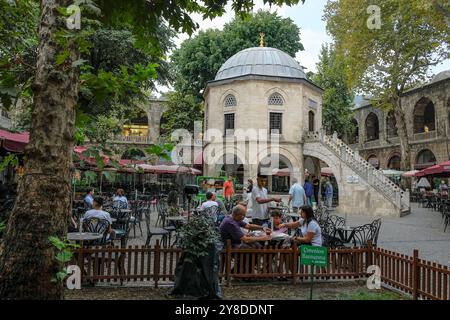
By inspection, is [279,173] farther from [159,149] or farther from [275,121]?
[159,149]

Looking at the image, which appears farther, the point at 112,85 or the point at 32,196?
the point at 112,85

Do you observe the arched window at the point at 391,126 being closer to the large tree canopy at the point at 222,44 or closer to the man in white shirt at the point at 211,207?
the large tree canopy at the point at 222,44

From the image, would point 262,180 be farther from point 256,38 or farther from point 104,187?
point 256,38

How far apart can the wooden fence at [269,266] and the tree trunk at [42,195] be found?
2.82 m

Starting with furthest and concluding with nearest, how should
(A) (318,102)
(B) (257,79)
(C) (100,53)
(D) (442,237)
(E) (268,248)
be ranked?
(A) (318,102) → (B) (257,79) → (C) (100,53) → (D) (442,237) → (E) (268,248)

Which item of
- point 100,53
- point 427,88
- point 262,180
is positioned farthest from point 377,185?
point 427,88

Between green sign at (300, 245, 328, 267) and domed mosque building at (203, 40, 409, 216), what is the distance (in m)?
17.2

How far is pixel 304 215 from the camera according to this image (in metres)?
6.98

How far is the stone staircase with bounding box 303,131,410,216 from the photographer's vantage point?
19078 mm

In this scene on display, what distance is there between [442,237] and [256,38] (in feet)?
80.5

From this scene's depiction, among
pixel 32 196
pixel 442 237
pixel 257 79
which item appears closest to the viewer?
pixel 32 196

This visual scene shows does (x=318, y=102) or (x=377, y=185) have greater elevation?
(x=318, y=102)

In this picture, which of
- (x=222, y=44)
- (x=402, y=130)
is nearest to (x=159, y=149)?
(x=402, y=130)

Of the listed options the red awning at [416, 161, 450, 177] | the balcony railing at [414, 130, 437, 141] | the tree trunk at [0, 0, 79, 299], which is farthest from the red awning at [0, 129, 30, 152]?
the balcony railing at [414, 130, 437, 141]
